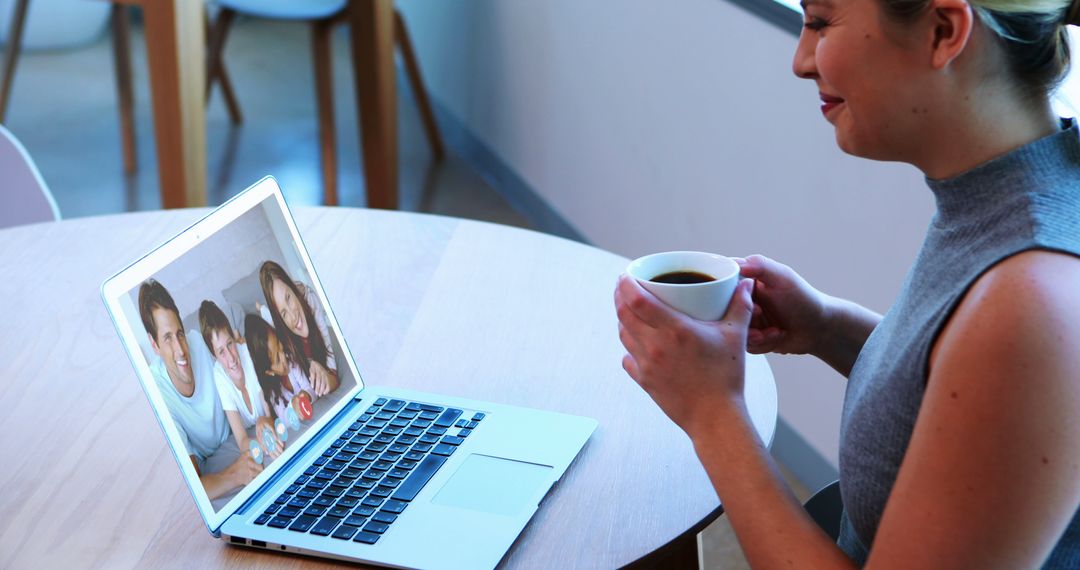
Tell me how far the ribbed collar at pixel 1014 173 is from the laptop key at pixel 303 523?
0.52 m

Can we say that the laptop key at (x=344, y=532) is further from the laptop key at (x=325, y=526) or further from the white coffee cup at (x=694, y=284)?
the white coffee cup at (x=694, y=284)

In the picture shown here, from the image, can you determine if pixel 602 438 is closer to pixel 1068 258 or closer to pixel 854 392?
pixel 854 392

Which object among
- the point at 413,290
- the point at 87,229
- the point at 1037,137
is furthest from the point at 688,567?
the point at 87,229

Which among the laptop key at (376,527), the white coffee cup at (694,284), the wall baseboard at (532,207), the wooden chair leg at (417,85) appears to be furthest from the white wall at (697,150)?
the laptop key at (376,527)

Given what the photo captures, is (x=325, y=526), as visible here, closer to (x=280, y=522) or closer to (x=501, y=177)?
(x=280, y=522)

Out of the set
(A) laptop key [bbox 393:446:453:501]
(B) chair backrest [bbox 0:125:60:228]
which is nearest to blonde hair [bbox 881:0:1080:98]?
(A) laptop key [bbox 393:446:453:501]

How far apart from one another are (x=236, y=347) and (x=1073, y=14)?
0.67 meters

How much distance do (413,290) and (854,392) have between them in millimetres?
564

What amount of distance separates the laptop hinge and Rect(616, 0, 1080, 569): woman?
0.28m

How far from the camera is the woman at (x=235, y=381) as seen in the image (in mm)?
950

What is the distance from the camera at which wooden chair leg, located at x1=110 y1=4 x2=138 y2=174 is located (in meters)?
3.34

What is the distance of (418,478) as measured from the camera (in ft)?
3.18

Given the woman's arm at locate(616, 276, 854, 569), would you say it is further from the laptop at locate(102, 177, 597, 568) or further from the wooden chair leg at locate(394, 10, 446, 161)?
the wooden chair leg at locate(394, 10, 446, 161)

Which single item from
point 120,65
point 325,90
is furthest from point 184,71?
point 120,65
